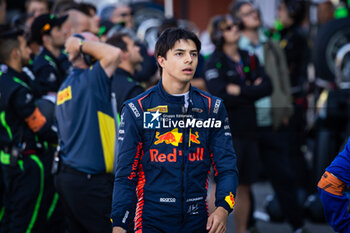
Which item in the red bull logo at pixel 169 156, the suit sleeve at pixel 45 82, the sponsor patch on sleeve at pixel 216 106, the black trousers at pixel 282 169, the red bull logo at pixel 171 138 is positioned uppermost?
the suit sleeve at pixel 45 82

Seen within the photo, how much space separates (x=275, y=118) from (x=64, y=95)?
3033mm

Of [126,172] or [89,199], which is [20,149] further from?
[126,172]

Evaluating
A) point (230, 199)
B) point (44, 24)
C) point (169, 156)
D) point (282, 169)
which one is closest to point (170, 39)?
point (169, 156)

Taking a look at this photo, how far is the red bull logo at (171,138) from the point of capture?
356cm

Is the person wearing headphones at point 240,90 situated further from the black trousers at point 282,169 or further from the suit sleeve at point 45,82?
the suit sleeve at point 45,82

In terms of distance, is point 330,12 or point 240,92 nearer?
point 240,92

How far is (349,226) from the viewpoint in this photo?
318cm

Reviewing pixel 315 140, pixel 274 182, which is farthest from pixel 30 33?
pixel 315 140

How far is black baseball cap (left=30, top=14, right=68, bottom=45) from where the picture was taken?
254 inches

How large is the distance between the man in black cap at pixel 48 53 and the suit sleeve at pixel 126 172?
2.73 metres

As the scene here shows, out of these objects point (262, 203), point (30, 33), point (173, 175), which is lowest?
point (262, 203)

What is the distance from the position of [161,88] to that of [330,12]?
19.0ft

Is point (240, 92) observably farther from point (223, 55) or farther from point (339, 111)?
point (339, 111)

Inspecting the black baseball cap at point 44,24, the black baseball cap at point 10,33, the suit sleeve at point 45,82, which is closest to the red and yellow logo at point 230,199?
the black baseball cap at point 10,33
